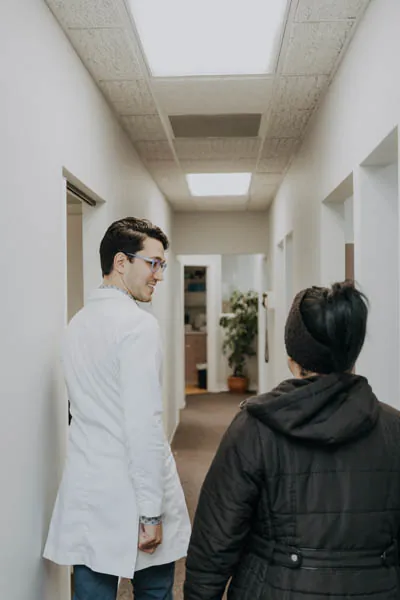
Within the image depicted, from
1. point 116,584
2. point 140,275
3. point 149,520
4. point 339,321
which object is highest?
point 140,275

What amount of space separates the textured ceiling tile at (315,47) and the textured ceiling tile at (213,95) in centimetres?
22

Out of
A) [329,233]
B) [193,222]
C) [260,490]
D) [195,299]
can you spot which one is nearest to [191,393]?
[195,299]

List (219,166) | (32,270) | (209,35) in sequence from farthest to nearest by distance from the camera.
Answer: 1. (219,166)
2. (209,35)
3. (32,270)

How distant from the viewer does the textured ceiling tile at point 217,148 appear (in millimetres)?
3951

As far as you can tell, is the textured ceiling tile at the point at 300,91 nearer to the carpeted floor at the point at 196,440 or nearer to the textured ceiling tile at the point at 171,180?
the textured ceiling tile at the point at 171,180

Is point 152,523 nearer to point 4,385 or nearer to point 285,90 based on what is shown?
point 4,385

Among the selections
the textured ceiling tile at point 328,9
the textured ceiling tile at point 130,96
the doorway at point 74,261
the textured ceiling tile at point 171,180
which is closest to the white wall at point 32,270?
the textured ceiling tile at point 130,96

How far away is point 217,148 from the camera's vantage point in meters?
4.12

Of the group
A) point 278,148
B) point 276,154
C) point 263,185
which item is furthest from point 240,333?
point 278,148

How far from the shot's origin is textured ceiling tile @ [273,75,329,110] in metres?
2.81

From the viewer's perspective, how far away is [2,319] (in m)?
1.52

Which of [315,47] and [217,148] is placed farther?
[217,148]

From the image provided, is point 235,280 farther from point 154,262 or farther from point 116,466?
point 116,466

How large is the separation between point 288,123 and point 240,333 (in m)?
5.85
